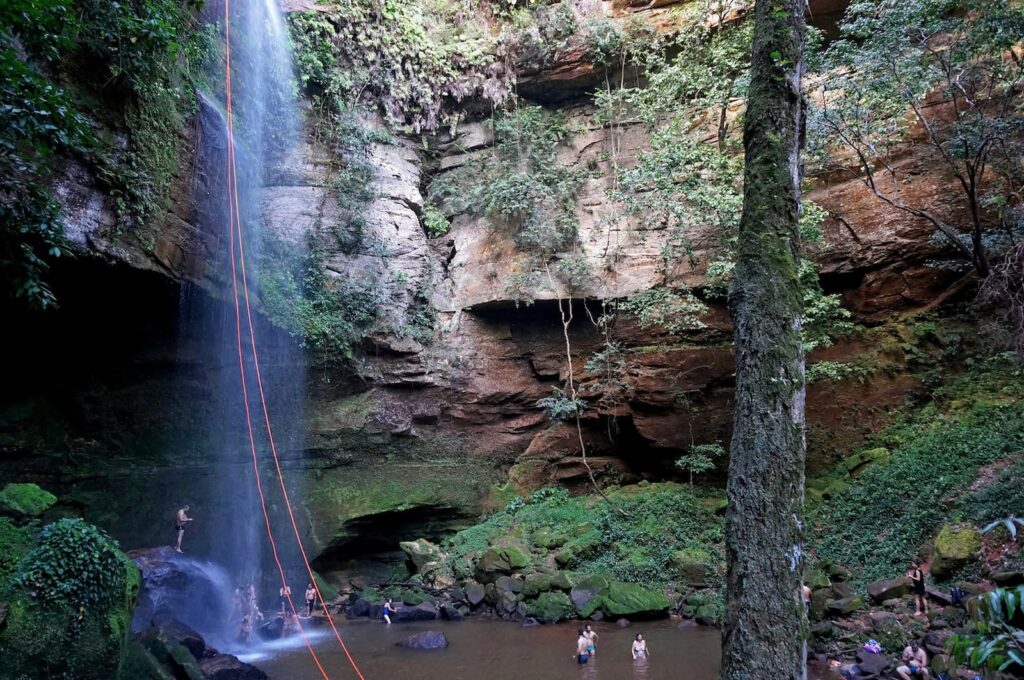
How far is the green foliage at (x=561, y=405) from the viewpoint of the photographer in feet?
46.4

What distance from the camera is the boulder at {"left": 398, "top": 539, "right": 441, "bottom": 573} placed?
1279 centimetres

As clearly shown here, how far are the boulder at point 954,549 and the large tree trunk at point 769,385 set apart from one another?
5.90m

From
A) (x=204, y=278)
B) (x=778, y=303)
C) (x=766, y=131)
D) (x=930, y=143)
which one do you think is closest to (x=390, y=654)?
(x=204, y=278)

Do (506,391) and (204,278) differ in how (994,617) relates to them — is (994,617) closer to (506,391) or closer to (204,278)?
(204,278)

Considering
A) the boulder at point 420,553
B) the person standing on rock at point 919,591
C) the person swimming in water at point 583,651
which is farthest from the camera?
the boulder at point 420,553

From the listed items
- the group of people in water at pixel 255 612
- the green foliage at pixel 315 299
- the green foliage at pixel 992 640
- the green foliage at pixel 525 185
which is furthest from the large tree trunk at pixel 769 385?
the green foliage at pixel 315 299

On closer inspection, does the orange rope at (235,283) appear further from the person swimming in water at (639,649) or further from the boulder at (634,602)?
the person swimming in water at (639,649)

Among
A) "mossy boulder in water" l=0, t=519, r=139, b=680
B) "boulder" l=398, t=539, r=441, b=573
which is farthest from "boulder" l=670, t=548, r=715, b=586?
"mossy boulder in water" l=0, t=519, r=139, b=680

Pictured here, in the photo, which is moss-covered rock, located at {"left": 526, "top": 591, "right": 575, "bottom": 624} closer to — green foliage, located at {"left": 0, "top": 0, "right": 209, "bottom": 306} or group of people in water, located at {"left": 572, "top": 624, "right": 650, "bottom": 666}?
group of people in water, located at {"left": 572, "top": 624, "right": 650, "bottom": 666}

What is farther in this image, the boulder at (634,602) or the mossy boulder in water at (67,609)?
the boulder at (634,602)

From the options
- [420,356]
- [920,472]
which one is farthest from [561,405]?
[920,472]

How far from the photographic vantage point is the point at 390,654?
881cm

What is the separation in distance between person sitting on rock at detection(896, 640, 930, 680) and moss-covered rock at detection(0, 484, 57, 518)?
36.4 ft

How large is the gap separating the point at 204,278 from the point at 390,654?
293 inches
